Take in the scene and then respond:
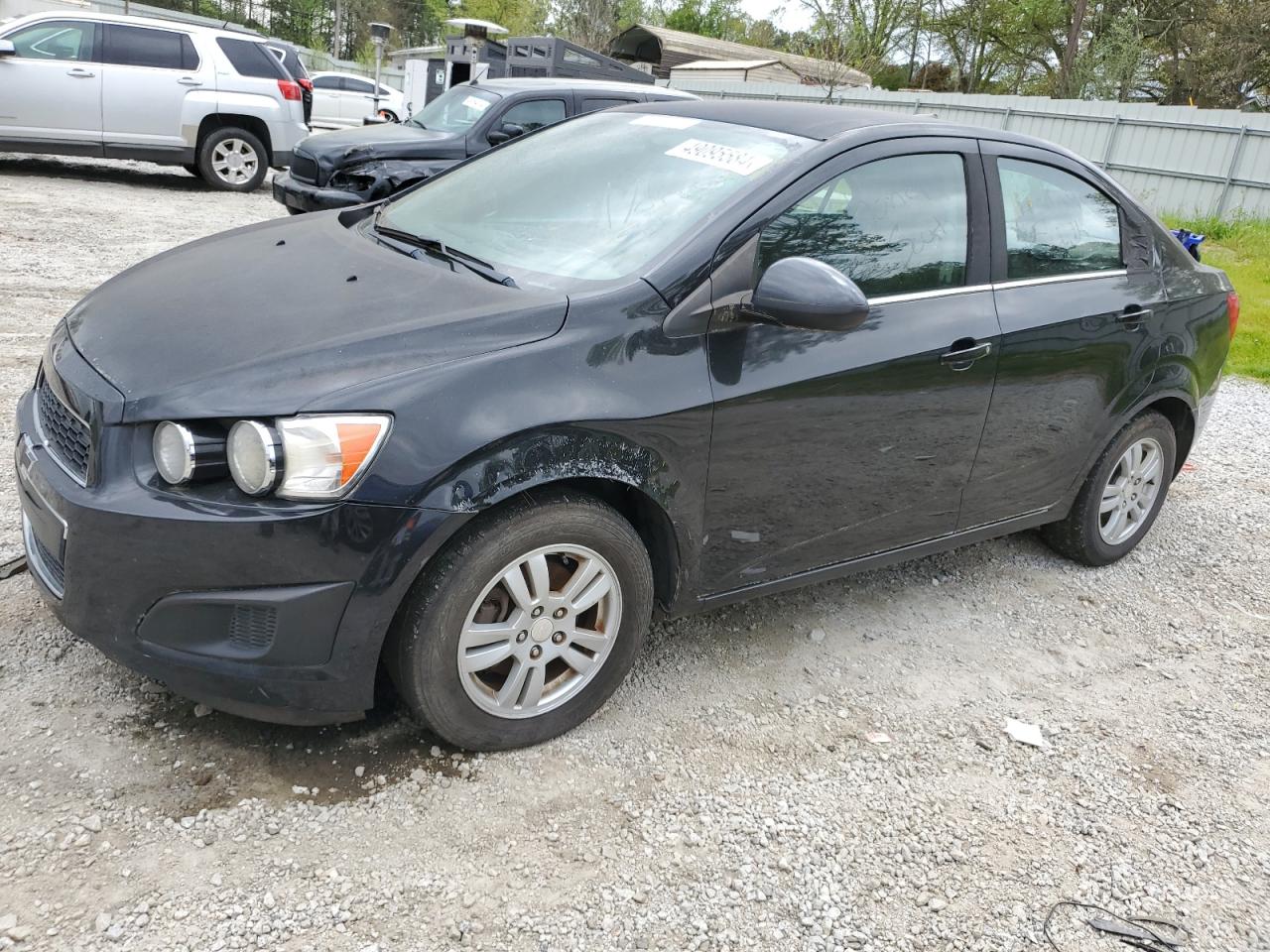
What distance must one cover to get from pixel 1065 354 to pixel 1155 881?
1.83 meters

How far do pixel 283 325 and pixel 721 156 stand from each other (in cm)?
146

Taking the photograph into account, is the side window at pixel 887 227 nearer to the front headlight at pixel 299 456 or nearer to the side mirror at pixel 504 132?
the front headlight at pixel 299 456

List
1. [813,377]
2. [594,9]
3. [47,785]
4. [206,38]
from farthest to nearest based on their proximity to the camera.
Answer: [594,9] < [206,38] < [813,377] < [47,785]

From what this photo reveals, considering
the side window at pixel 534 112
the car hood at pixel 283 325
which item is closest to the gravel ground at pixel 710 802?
the car hood at pixel 283 325

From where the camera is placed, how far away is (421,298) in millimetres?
2777

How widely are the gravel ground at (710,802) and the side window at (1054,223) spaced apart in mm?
1360

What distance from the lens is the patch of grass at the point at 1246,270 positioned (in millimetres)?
9281

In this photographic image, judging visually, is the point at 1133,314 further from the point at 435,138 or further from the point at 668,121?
the point at 435,138

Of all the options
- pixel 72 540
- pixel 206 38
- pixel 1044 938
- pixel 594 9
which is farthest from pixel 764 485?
pixel 594 9

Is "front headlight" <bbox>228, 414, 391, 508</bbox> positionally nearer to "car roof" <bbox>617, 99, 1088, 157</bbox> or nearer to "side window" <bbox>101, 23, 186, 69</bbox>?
"car roof" <bbox>617, 99, 1088, 157</bbox>

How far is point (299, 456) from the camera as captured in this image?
7.62ft

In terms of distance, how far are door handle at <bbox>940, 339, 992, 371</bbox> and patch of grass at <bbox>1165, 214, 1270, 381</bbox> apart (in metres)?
6.06

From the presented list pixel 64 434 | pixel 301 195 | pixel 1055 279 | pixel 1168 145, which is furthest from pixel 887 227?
pixel 1168 145

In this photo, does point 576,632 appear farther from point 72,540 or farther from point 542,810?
point 72,540
